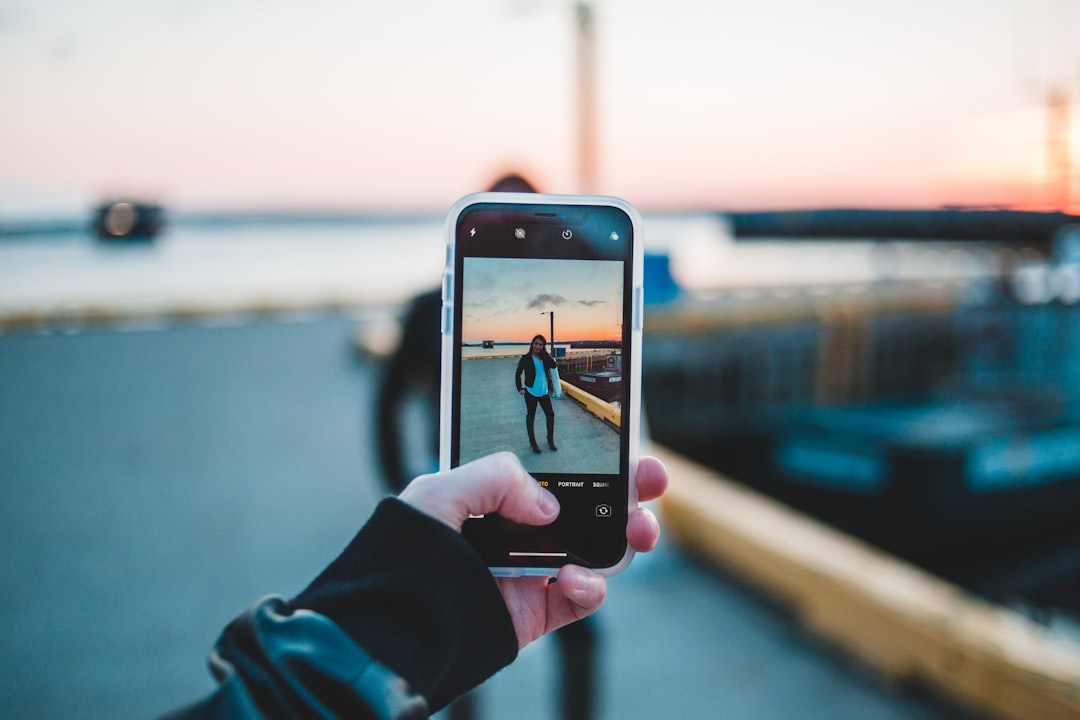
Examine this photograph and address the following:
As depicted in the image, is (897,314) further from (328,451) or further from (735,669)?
(735,669)

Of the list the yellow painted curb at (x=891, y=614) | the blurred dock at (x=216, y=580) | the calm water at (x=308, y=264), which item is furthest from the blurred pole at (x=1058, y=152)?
the calm water at (x=308, y=264)

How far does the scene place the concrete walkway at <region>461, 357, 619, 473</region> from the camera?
1.38 metres

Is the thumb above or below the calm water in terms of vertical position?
below

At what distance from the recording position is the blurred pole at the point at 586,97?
26.7 feet

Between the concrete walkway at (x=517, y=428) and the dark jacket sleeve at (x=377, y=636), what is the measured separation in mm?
285

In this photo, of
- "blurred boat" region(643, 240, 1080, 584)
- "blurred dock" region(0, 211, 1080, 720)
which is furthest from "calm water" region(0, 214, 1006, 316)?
"blurred boat" region(643, 240, 1080, 584)

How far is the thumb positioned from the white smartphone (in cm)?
9

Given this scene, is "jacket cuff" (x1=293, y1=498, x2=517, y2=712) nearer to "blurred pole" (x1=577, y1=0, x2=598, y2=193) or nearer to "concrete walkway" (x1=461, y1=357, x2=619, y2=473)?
"concrete walkway" (x1=461, y1=357, x2=619, y2=473)

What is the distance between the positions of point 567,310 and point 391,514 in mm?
490

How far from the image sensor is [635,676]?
11.7 feet

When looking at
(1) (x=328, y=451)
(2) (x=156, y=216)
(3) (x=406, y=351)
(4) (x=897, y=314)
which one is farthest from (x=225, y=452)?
(2) (x=156, y=216)

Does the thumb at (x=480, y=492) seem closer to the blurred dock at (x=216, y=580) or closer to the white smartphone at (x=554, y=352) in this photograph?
the white smartphone at (x=554, y=352)

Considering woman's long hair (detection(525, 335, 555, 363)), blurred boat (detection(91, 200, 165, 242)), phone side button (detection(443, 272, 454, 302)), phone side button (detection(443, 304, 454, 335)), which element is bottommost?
woman's long hair (detection(525, 335, 555, 363))

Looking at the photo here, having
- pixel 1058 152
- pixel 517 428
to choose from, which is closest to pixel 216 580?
pixel 517 428
